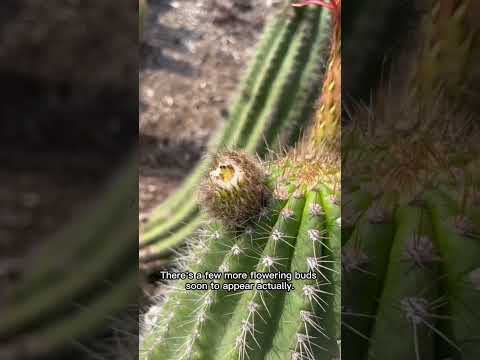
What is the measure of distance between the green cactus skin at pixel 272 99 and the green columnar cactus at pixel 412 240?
486mm

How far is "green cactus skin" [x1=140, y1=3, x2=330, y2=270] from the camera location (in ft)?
3.75

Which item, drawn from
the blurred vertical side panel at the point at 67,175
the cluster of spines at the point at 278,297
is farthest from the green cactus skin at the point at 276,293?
the blurred vertical side panel at the point at 67,175

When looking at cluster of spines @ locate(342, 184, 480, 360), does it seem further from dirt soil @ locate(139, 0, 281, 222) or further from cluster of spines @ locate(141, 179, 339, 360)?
dirt soil @ locate(139, 0, 281, 222)

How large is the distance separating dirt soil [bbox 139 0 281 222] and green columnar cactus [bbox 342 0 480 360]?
27.5 inches

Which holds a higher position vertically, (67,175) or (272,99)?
(272,99)

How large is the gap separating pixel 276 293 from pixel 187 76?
0.87 meters

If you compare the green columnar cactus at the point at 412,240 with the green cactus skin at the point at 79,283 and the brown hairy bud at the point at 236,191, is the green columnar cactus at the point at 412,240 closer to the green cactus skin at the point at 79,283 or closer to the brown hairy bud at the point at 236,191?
the brown hairy bud at the point at 236,191

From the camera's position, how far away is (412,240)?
0.55 meters

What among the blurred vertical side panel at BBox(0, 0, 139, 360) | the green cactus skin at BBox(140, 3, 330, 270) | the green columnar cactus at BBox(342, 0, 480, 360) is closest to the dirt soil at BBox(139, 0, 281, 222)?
the green cactus skin at BBox(140, 3, 330, 270)

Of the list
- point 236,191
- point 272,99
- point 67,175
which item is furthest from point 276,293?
point 272,99

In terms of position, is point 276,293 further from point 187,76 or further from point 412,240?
point 187,76

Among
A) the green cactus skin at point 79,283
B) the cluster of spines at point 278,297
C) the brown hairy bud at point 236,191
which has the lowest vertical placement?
the green cactus skin at point 79,283

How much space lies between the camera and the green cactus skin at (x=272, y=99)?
1.14 meters

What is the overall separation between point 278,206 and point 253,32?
0.86m
